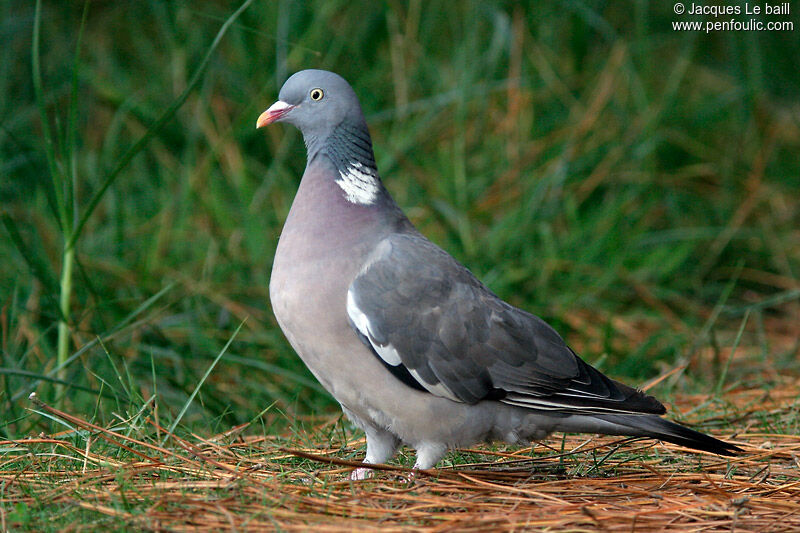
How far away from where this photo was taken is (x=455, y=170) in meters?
5.50

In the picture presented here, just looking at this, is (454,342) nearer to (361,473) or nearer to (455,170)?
(361,473)

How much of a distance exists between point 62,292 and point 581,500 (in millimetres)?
2108

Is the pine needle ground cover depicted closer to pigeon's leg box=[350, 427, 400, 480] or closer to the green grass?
pigeon's leg box=[350, 427, 400, 480]

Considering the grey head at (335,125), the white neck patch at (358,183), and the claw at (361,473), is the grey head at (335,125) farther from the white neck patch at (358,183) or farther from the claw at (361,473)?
the claw at (361,473)

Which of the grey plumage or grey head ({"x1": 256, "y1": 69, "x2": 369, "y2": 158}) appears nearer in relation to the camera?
the grey plumage


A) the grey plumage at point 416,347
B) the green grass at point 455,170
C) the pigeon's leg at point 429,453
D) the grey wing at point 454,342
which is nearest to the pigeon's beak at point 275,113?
the grey plumage at point 416,347

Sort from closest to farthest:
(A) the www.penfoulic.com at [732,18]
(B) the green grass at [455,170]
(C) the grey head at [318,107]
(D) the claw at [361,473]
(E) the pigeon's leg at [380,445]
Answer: (D) the claw at [361,473], (E) the pigeon's leg at [380,445], (C) the grey head at [318,107], (B) the green grass at [455,170], (A) the www.penfoulic.com at [732,18]

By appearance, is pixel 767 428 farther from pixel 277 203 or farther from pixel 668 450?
pixel 277 203

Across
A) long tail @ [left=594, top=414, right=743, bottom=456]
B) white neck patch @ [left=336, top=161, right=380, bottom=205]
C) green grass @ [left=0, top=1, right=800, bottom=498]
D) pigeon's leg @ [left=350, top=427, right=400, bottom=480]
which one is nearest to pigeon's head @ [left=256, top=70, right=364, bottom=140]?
white neck patch @ [left=336, top=161, right=380, bottom=205]

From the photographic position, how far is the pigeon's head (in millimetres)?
3150

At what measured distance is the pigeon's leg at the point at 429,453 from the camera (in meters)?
2.91

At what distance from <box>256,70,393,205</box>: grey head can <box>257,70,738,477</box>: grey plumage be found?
0.07ft

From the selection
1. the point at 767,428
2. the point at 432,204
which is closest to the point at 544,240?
the point at 432,204

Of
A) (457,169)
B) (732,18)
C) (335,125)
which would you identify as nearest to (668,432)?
(335,125)
